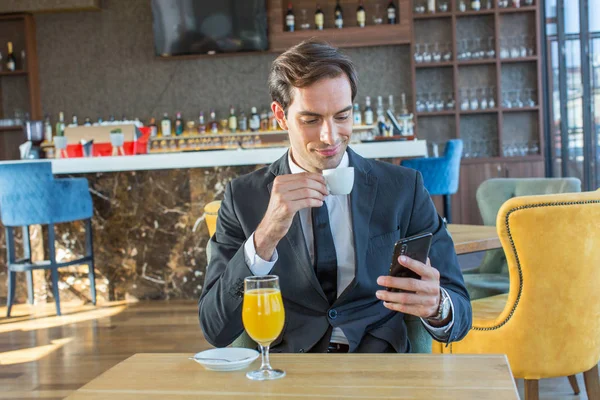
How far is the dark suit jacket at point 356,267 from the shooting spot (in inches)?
64.5

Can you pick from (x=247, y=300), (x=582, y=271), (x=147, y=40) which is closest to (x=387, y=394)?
(x=247, y=300)

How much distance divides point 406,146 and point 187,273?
1.69 m

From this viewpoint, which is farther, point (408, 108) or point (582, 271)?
point (408, 108)

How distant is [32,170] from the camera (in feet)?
15.3

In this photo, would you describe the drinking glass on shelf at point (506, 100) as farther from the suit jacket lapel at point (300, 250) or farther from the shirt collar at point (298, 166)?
the suit jacket lapel at point (300, 250)

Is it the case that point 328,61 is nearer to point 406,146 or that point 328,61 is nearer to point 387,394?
point 387,394

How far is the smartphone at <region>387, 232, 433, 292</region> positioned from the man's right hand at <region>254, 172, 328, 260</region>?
0.74 ft

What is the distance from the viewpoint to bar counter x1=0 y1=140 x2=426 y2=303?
5.01 m

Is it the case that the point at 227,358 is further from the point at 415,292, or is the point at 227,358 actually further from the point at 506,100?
the point at 506,100

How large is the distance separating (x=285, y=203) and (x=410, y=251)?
0.94ft

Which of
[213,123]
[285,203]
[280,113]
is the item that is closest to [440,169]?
[213,123]

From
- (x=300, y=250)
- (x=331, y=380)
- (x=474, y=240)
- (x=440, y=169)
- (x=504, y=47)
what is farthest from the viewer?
(x=504, y=47)

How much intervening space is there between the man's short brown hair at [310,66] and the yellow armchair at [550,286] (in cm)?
68

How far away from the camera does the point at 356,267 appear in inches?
66.4
